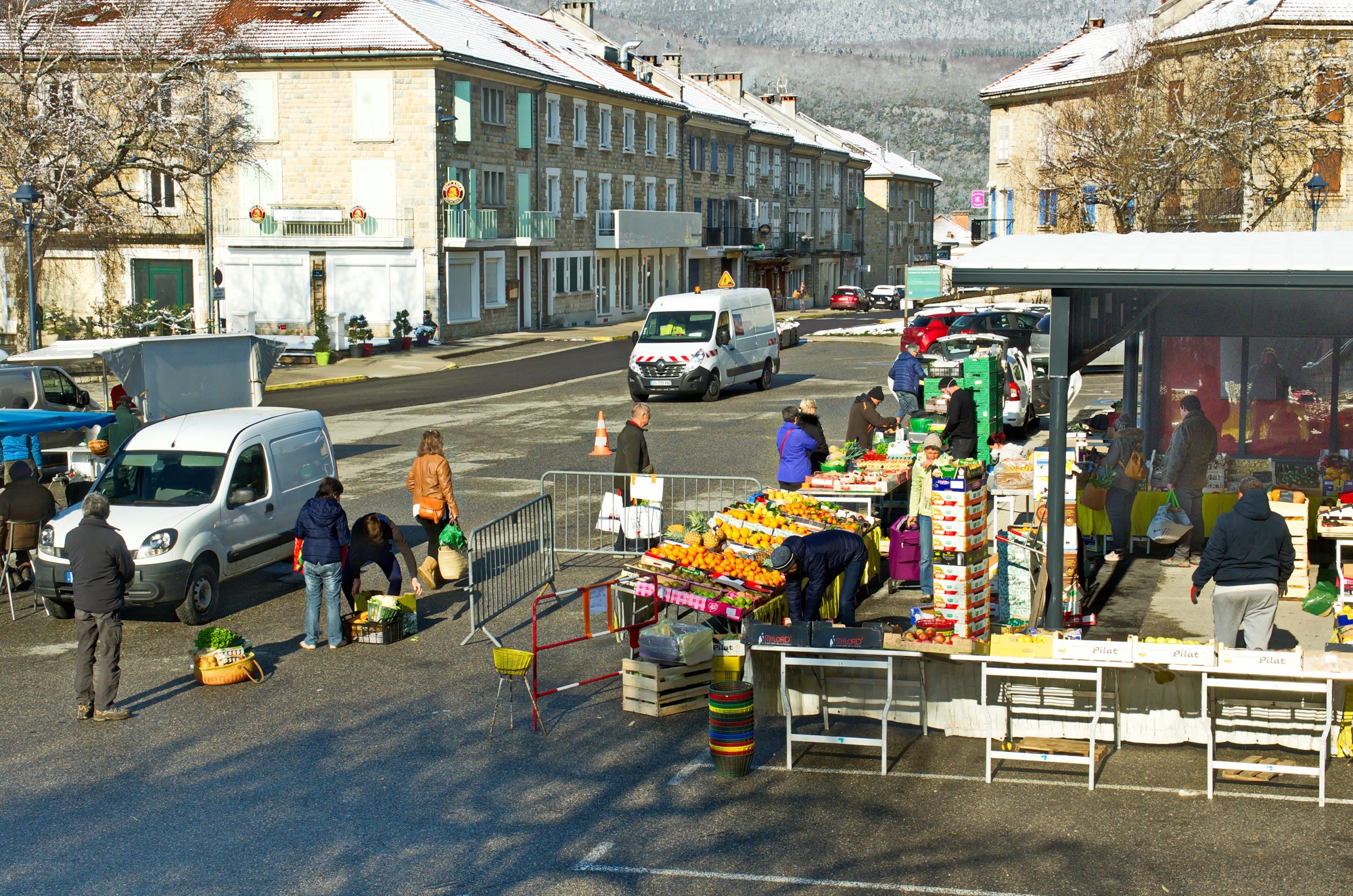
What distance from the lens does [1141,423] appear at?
57.5 ft

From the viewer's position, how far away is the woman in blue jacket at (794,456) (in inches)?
640

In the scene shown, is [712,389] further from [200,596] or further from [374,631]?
[374,631]

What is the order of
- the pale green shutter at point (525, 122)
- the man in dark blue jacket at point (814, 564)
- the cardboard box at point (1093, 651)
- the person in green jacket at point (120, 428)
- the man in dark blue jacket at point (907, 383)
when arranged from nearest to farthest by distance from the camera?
the cardboard box at point (1093, 651), the man in dark blue jacket at point (814, 564), the person in green jacket at point (120, 428), the man in dark blue jacket at point (907, 383), the pale green shutter at point (525, 122)

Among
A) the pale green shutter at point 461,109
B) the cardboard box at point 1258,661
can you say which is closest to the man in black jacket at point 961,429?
the cardboard box at point 1258,661

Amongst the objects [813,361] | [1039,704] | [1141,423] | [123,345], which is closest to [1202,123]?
[813,361]

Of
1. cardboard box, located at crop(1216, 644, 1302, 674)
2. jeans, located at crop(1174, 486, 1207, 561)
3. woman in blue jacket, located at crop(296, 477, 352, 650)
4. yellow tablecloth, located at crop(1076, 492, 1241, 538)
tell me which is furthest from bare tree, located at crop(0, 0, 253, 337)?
cardboard box, located at crop(1216, 644, 1302, 674)

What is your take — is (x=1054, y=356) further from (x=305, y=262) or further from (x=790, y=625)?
(x=305, y=262)

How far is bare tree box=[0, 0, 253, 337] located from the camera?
115 feet

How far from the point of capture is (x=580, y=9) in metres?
66.5

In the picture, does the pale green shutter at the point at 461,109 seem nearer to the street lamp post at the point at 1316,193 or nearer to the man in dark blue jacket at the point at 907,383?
the man in dark blue jacket at the point at 907,383

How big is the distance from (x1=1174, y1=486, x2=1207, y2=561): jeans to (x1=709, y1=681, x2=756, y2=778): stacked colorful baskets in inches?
289

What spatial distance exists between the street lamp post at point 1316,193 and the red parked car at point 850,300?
31.8 metres

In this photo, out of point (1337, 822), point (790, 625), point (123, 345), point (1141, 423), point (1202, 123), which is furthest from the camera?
point (1202, 123)

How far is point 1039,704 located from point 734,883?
3040mm
